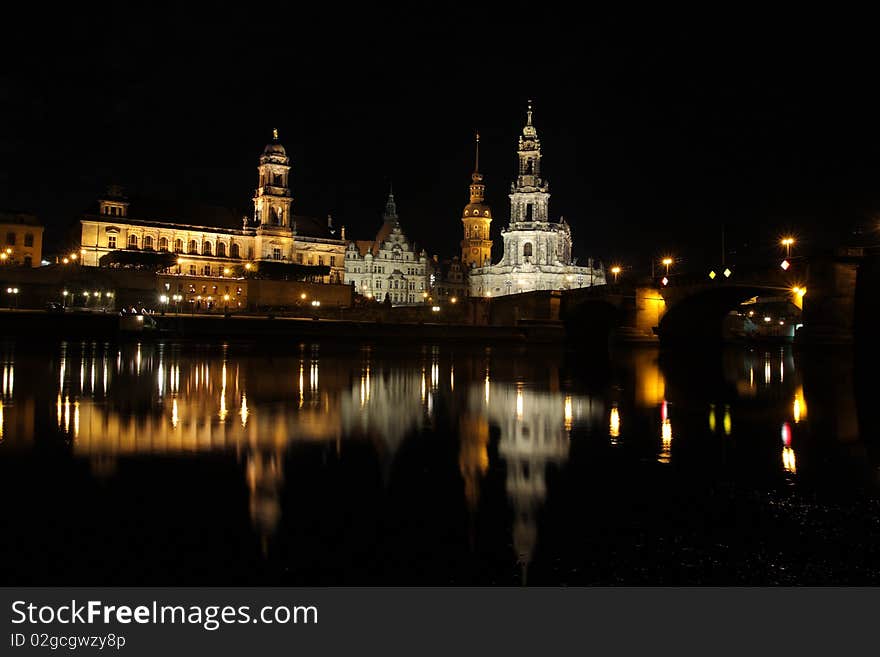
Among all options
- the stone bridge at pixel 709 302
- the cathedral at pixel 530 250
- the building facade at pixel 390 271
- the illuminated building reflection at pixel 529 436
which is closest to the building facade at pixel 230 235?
the building facade at pixel 390 271

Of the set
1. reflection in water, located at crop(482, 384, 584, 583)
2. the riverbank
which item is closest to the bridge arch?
the riverbank

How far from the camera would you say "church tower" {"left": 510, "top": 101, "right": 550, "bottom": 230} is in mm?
156500

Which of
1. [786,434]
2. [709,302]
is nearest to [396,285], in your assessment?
[709,302]

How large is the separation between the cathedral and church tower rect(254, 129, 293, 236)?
144 feet

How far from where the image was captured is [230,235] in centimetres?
13025

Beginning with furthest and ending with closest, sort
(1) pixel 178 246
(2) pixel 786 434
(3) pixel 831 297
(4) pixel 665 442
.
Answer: (1) pixel 178 246, (3) pixel 831 297, (2) pixel 786 434, (4) pixel 665 442

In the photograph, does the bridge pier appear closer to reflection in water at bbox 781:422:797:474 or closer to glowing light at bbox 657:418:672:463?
reflection in water at bbox 781:422:797:474

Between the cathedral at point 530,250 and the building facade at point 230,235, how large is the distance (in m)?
33.4

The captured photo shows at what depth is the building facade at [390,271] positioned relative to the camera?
466 ft

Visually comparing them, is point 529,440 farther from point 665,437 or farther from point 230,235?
point 230,235

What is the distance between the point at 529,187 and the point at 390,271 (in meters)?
34.3

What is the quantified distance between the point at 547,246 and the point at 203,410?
14034 centimetres

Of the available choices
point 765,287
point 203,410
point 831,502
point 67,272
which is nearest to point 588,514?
point 831,502

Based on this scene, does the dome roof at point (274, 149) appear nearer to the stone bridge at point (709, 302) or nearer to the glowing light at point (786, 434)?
the stone bridge at point (709, 302)
